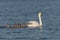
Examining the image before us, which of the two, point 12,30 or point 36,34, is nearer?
point 36,34

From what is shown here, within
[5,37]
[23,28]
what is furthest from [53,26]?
[5,37]

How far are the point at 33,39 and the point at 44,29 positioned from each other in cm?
505

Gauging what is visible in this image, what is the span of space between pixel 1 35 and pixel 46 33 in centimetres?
340

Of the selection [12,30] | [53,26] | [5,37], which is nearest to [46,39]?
[5,37]

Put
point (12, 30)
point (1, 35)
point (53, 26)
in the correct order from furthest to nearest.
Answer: point (53, 26) < point (12, 30) < point (1, 35)

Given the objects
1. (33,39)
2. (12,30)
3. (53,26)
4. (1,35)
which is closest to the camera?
(33,39)

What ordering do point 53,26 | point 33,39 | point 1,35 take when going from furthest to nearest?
point 53,26 → point 1,35 → point 33,39

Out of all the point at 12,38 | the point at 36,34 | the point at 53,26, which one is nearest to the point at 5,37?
the point at 12,38

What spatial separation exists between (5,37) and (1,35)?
3.20 feet

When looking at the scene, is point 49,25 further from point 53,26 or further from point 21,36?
point 21,36

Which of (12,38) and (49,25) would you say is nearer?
(12,38)

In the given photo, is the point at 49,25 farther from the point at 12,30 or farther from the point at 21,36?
the point at 21,36

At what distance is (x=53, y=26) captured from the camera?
33375 mm

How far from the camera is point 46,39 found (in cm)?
2634
